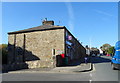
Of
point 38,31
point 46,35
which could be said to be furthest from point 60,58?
point 38,31

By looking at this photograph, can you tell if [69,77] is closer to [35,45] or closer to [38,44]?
[38,44]

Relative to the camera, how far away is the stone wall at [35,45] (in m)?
23.3

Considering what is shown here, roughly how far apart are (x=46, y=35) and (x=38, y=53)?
3.55 m

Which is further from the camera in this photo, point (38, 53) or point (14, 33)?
point (14, 33)

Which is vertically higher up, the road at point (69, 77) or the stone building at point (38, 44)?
the stone building at point (38, 44)

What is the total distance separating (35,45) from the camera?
25.0m

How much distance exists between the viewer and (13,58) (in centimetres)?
2648

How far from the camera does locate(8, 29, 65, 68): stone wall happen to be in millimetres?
23297

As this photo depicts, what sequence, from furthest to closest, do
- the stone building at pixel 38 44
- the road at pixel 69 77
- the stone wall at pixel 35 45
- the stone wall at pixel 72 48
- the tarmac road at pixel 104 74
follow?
the stone wall at pixel 72 48 < the stone wall at pixel 35 45 < the stone building at pixel 38 44 < the road at pixel 69 77 < the tarmac road at pixel 104 74

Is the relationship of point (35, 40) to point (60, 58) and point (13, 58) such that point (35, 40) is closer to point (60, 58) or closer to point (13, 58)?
point (13, 58)

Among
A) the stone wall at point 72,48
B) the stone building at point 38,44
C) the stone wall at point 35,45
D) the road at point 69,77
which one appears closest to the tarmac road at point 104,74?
the road at point 69,77

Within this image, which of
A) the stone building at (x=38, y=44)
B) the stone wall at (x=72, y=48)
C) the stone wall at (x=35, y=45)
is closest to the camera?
the stone building at (x=38, y=44)

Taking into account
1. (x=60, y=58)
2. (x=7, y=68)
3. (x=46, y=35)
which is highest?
(x=46, y=35)

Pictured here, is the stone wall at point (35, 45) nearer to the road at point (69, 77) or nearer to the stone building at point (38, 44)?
the stone building at point (38, 44)
